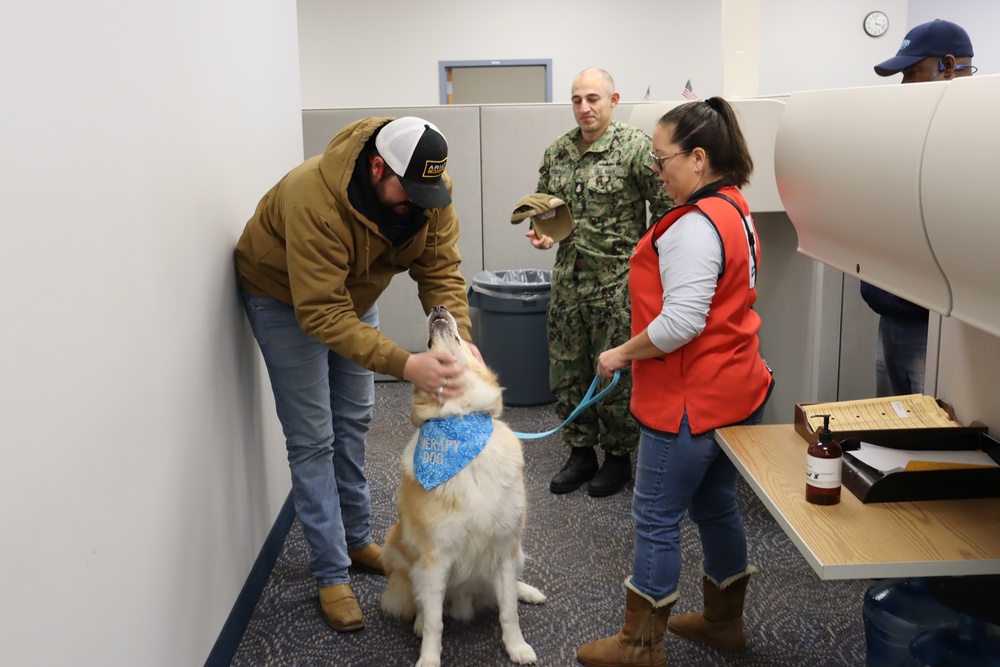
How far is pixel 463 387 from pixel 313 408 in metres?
0.57

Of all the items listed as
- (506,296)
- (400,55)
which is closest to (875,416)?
(506,296)

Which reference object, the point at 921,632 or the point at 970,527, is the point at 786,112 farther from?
the point at 921,632

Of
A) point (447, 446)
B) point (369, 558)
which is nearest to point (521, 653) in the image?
point (447, 446)

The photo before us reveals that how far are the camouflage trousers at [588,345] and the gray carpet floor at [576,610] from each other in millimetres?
361

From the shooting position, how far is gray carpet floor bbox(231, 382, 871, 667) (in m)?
2.38

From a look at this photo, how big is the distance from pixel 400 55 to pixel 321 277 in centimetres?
732

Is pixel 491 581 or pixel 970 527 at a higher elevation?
pixel 970 527

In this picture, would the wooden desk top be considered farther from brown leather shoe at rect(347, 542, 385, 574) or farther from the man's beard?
brown leather shoe at rect(347, 542, 385, 574)

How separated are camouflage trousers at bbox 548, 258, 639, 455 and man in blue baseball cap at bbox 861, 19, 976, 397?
3.17ft

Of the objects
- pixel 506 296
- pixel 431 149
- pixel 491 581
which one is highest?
pixel 431 149

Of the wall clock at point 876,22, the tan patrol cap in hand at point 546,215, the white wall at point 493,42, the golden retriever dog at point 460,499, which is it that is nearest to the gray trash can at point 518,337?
the tan patrol cap in hand at point 546,215

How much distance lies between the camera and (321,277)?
7.19ft

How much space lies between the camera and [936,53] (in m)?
2.62

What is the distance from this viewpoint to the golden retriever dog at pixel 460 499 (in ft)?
7.23
